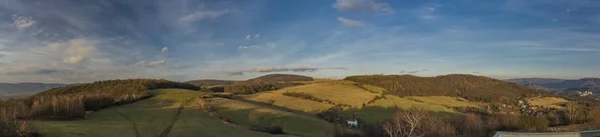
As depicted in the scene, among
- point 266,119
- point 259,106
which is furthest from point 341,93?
point 266,119

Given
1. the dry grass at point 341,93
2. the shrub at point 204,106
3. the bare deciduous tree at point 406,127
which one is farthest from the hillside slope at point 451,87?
the shrub at point 204,106

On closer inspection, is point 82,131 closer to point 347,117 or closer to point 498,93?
point 347,117

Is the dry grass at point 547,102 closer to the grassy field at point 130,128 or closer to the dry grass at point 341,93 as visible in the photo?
Result: the dry grass at point 341,93

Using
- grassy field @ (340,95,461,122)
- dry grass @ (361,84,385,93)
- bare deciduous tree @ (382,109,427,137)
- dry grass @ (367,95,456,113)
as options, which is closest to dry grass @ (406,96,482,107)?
grassy field @ (340,95,461,122)

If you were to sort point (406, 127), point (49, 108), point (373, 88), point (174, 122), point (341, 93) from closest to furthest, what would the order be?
point (49, 108) < point (174, 122) < point (406, 127) < point (341, 93) < point (373, 88)

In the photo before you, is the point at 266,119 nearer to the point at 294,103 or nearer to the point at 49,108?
the point at 49,108

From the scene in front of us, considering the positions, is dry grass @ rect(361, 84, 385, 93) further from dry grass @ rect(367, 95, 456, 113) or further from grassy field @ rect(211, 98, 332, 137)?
grassy field @ rect(211, 98, 332, 137)
